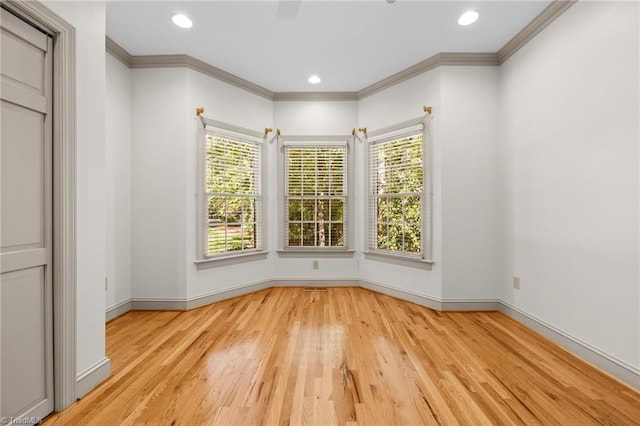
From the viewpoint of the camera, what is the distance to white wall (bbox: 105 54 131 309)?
300cm

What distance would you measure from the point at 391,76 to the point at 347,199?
1697 mm

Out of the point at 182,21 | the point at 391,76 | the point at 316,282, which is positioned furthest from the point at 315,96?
the point at 316,282

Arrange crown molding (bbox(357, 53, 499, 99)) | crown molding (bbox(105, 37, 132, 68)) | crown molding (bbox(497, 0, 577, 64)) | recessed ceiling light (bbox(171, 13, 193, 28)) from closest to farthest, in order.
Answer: crown molding (bbox(497, 0, 577, 64)) → recessed ceiling light (bbox(171, 13, 193, 28)) → crown molding (bbox(105, 37, 132, 68)) → crown molding (bbox(357, 53, 499, 99))

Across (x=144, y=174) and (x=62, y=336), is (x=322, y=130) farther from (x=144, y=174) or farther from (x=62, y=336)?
(x=62, y=336)

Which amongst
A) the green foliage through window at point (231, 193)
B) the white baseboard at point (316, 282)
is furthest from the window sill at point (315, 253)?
the green foliage through window at point (231, 193)

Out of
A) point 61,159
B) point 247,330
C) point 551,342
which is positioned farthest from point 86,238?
point 551,342

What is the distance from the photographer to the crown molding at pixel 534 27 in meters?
2.44

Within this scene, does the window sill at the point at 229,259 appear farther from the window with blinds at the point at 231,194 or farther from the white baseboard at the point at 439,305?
the white baseboard at the point at 439,305

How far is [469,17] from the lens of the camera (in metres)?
2.70

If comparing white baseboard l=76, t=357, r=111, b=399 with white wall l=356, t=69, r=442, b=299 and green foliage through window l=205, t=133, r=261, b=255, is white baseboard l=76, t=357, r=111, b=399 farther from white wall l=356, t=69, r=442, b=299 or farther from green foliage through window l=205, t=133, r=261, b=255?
white wall l=356, t=69, r=442, b=299

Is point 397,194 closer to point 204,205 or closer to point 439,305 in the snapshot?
point 439,305

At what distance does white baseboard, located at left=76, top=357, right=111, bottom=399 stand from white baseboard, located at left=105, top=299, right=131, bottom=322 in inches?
49.7

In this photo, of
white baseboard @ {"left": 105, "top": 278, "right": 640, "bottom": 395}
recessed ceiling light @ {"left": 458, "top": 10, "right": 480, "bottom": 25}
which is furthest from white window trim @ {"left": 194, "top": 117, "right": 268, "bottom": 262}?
recessed ceiling light @ {"left": 458, "top": 10, "right": 480, "bottom": 25}

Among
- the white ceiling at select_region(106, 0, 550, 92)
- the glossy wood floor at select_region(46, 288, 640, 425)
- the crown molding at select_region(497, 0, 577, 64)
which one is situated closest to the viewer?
the glossy wood floor at select_region(46, 288, 640, 425)
